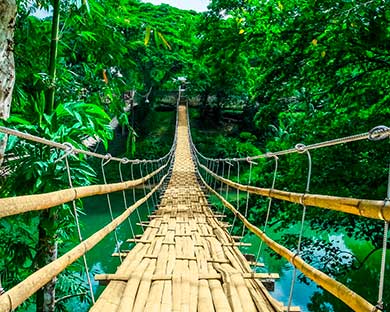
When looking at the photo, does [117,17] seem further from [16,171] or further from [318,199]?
[318,199]

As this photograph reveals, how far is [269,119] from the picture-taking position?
4102mm

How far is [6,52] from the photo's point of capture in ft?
4.38

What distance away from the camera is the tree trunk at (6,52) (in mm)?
1303

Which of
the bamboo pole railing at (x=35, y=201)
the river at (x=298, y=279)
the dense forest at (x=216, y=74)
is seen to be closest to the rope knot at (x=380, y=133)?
the bamboo pole railing at (x=35, y=201)

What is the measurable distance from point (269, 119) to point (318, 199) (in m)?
3.21

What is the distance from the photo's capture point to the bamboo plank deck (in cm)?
128

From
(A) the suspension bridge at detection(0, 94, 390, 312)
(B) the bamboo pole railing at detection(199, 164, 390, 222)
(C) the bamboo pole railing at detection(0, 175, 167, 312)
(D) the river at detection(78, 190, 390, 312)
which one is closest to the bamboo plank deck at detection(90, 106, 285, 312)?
(A) the suspension bridge at detection(0, 94, 390, 312)

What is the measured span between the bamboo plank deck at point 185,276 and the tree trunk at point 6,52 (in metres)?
→ 0.68

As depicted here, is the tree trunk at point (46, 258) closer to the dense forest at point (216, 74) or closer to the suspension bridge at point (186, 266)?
the dense forest at point (216, 74)

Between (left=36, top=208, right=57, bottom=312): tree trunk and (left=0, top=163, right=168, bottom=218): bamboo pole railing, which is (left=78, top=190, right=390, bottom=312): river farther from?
(left=0, top=163, right=168, bottom=218): bamboo pole railing

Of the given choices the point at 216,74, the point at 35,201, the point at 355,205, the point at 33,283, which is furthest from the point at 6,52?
the point at 216,74

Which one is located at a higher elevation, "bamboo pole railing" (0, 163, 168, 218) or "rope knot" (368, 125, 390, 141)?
Answer: "rope knot" (368, 125, 390, 141)

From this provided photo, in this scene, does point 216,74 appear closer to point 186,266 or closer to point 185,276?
point 186,266

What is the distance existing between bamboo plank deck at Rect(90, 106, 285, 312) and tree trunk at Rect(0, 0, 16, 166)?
683 millimetres
